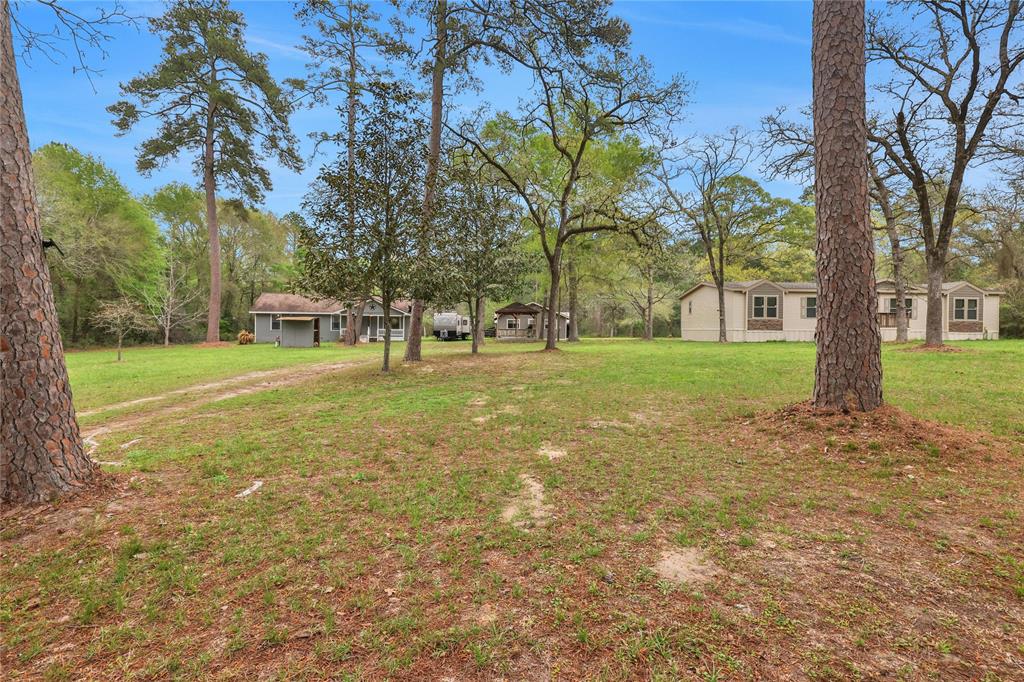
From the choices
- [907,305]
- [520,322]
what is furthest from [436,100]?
[907,305]

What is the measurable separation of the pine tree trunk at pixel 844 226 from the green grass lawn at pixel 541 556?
1.66ft

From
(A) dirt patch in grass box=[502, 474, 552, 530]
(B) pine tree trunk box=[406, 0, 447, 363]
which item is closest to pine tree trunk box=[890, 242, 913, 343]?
(B) pine tree trunk box=[406, 0, 447, 363]

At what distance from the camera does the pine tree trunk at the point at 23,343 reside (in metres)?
2.93

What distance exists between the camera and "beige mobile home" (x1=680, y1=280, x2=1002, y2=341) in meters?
24.8


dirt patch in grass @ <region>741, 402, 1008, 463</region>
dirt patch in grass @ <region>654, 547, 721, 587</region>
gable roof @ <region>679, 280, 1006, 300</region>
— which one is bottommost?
dirt patch in grass @ <region>654, 547, 721, 587</region>

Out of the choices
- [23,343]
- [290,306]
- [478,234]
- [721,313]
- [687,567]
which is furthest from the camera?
[290,306]

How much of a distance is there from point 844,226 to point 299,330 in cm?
3093

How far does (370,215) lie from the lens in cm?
947

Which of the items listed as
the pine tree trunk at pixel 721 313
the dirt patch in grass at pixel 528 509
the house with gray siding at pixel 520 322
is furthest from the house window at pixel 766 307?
the dirt patch in grass at pixel 528 509

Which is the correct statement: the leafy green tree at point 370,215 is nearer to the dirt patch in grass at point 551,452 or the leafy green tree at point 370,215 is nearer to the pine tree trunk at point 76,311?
the dirt patch in grass at point 551,452

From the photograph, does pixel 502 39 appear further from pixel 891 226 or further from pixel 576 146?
pixel 891 226

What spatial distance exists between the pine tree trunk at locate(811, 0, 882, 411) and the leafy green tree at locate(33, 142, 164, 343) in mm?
30174

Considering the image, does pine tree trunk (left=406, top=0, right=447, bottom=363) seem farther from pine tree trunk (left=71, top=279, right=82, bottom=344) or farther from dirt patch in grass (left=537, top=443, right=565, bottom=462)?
pine tree trunk (left=71, top=279, right=82, bottom=344)

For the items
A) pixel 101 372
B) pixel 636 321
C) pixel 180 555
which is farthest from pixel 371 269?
pixel 636 321
